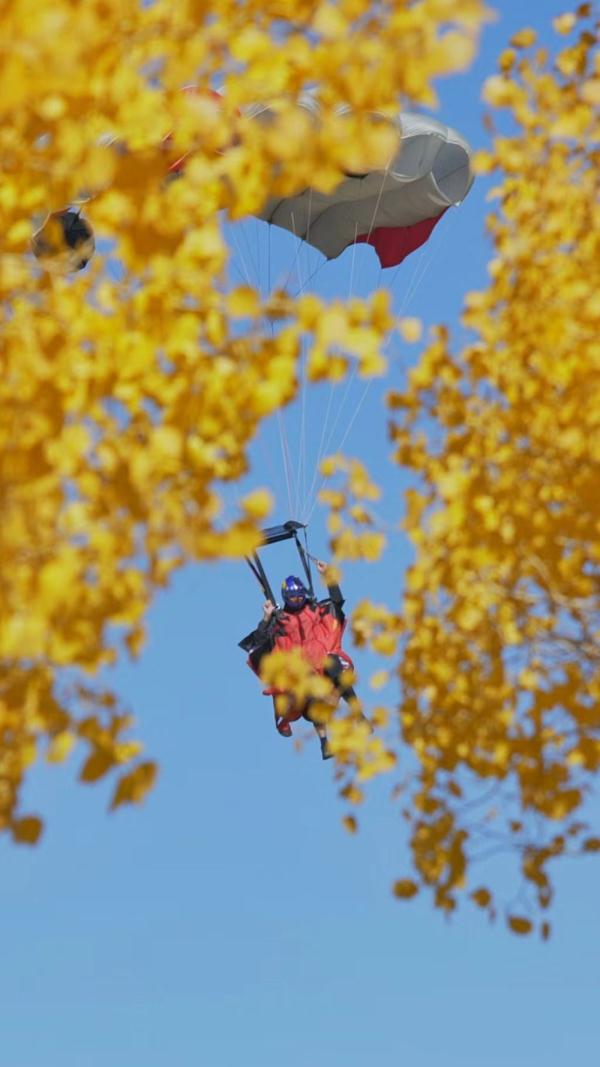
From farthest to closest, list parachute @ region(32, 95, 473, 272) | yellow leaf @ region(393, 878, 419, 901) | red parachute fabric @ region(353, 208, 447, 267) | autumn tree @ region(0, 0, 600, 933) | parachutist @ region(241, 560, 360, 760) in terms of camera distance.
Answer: red parachute fabric @ region(353, 208, 447, 267), parachute @ region(32, 95, 473, 272), parachutist @ region(241, 560, 360, 760), yellow leaf @ region(393, 878, 419, 901), autumn tree @ region(0, 0, 600, 933)

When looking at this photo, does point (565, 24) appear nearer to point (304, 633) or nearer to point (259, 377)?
point (259, 377)

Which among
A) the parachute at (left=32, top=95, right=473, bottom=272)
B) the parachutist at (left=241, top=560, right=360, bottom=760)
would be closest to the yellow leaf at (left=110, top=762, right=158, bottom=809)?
the parachutist at (left=241, top=560, right=360, bottom=760)

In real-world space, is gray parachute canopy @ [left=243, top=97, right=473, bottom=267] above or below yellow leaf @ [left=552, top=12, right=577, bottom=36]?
above

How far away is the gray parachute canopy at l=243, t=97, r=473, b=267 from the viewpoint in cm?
1805

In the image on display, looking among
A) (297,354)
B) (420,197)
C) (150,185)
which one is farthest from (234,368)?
(420,197)

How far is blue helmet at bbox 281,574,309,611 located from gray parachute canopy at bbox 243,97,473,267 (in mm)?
4203

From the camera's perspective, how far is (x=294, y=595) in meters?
17.1

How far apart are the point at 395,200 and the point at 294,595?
209 inches

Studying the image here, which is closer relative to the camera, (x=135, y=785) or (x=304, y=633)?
(x=135, y=785)

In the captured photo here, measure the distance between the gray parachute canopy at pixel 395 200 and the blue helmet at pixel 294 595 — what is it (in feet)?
13.8

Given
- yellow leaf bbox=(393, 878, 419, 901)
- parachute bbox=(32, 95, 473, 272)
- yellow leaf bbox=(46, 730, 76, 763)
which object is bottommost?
yellow leaf bbox=(46, 730, 76, 763)

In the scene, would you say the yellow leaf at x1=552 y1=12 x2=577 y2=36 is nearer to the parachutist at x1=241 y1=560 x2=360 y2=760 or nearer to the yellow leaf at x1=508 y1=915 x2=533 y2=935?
the yellow leaf at x1=508 y1=915 x2=533 y2=935

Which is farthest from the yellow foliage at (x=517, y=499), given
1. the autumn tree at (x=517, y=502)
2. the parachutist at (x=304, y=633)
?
the parachutist at (x=304, y=633)

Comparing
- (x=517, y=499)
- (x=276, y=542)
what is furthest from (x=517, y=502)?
(x=276, y=542)
